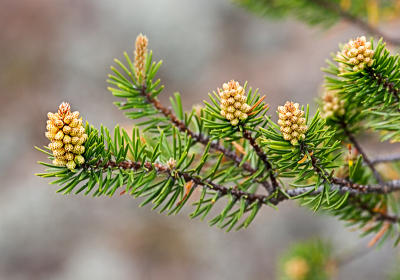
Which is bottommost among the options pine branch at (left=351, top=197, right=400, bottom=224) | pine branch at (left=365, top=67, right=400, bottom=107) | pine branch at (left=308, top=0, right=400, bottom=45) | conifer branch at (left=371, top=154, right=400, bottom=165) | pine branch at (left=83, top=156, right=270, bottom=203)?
pine branch at (left=83, top=156, right=270, bottom=203)

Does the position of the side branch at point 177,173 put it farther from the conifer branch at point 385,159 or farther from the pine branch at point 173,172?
the conifer branch at point 385,159

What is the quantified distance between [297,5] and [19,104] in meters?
3.19

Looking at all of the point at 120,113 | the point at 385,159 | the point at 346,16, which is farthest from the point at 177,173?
the point at 120,113

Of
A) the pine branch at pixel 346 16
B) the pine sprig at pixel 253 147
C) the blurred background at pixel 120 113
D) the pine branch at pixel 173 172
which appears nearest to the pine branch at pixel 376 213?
the pine sprig at pixel 253 147

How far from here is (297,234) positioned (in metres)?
2.97

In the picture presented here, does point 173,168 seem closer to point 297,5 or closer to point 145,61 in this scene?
point 145,61

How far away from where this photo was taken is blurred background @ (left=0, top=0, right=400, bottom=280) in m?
2.94

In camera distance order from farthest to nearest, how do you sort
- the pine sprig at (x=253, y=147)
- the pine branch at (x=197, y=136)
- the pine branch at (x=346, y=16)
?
1. the pine branch at (x=346, y=16)
2. the pine branch at (x=197, y=136)
3. the pine sprig at (x=253, y=147)

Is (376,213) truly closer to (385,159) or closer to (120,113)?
(385,159)

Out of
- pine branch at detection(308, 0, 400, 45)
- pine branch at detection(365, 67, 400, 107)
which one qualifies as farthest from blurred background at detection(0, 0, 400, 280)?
pine branch at detection(365, 67, 400, 107)

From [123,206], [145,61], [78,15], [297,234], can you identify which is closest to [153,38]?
[78,15]

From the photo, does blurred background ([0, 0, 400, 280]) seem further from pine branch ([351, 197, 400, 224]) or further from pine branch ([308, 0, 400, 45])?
pine branch ([351, 197, 400, 224])

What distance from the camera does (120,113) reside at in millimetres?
3699

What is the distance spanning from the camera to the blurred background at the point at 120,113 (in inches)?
116
